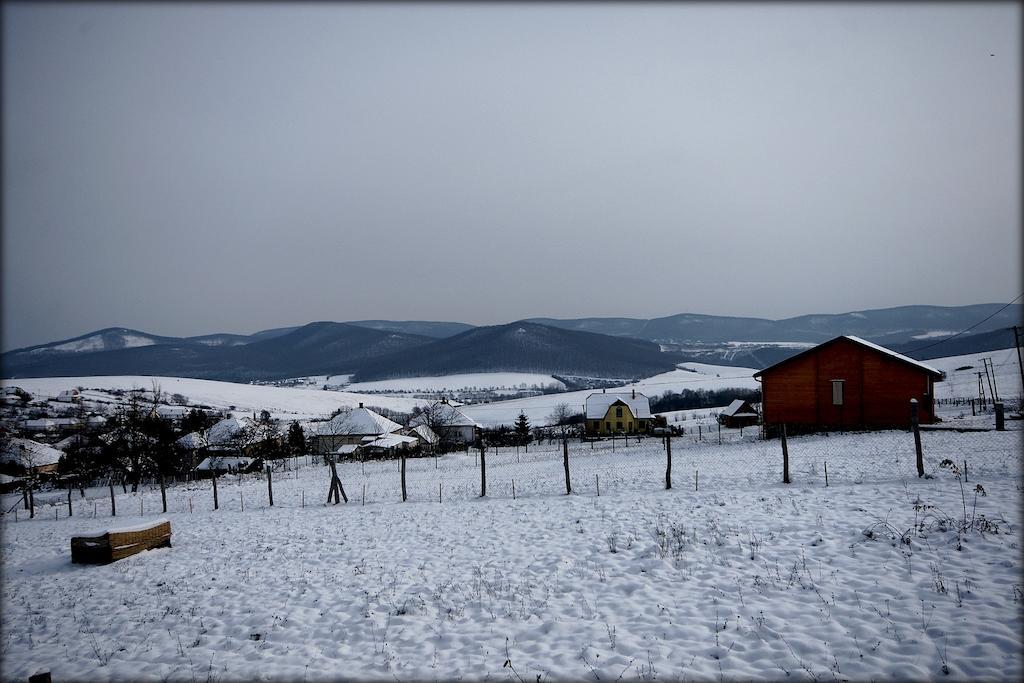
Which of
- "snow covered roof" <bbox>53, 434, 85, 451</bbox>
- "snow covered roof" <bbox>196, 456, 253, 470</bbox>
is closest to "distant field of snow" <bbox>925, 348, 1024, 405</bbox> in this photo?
"snow covered roof" <bbox>196, 456, 253, 470</bbox>

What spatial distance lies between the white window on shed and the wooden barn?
57mm

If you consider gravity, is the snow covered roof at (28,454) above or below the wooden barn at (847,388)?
below

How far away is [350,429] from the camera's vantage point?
62.9 m

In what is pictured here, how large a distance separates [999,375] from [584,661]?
104 m

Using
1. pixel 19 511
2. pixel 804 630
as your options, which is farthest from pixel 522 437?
pixel 804 630

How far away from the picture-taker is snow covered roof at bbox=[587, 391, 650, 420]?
2694 inches

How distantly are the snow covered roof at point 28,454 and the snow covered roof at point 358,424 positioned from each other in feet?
87.0

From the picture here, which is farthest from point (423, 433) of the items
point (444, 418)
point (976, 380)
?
point (976, 380)

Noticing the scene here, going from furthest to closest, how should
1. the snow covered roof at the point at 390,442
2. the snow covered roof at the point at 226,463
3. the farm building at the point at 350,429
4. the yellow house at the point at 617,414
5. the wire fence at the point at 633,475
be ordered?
the yellow house at the point at 617,414, the farm building at the point at 350,429, the snow covered roof at the point at 390,442, the snow covered roof at the point at 226,463, the wire fence at the point at 633,475

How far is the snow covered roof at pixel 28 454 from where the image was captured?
45656 mm

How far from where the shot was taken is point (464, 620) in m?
8.01

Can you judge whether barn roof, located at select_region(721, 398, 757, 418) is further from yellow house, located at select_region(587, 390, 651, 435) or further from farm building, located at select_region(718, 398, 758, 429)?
yellow house, located at select_region(587, 390, 651, 435)

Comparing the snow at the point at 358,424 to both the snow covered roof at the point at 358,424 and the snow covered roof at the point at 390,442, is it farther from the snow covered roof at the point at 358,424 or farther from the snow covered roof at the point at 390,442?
the snow covered roof at the point at 390,442

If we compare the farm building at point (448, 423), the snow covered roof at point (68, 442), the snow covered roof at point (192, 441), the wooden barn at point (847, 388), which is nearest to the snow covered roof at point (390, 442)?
the farm building at point (448, 423)
